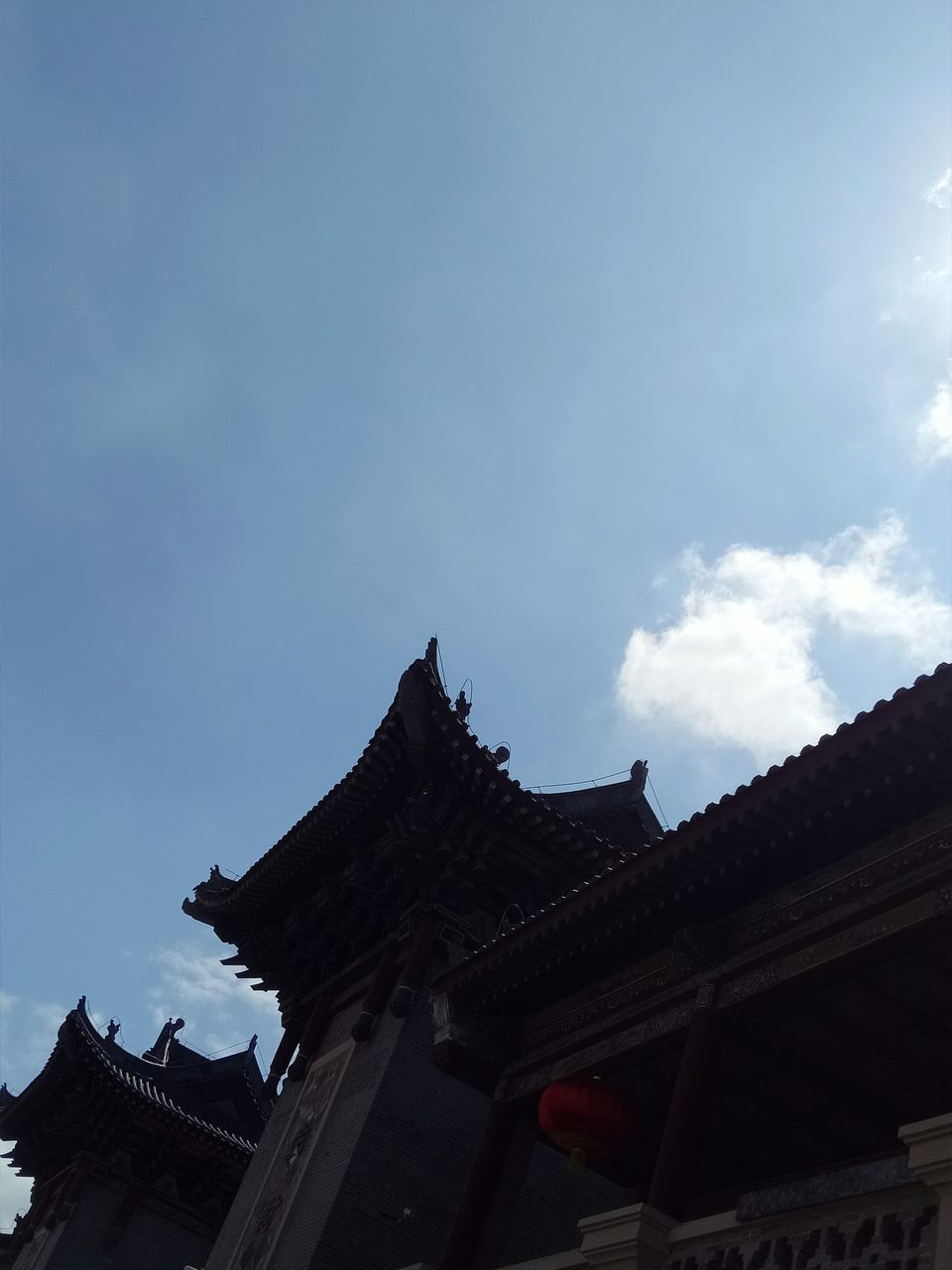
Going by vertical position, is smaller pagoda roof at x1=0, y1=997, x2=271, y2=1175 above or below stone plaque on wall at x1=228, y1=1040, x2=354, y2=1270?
above

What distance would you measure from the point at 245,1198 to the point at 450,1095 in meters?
3.70

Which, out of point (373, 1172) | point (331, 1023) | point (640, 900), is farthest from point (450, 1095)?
point (640, 900)

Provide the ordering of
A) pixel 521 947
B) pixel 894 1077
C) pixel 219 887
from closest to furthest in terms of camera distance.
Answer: pixel 894 1077, pixel 521 947, pixel 219 887

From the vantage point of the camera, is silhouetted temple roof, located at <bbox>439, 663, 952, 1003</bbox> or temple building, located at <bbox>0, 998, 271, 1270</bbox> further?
temple building, located at <bbox>0, 998, 271, 1270</bbox>

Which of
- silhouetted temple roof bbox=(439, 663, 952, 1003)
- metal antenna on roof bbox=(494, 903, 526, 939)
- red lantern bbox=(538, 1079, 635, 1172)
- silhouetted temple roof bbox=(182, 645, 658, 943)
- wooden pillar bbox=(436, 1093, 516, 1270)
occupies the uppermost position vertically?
silhouetted temple roof bbox=(182, 645, 658, 943)

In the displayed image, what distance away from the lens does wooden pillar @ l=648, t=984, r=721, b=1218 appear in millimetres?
8422

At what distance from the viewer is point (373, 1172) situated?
1372cm

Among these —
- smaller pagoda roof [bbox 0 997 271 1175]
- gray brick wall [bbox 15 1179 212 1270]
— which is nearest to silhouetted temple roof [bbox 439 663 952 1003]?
smaller pagoda roof [bbox 0 997 271 1175]

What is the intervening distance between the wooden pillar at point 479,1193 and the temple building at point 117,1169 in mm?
15070

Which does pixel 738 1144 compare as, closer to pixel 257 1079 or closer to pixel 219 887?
pixel 219 887

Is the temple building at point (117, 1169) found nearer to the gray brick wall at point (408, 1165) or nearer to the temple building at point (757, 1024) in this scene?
the gray brick wall at point (408, 1165)

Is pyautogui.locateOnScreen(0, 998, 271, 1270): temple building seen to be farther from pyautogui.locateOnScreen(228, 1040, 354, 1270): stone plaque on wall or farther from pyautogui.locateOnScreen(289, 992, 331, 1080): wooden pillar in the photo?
pyautogui.locateOnScreen(228, 1040, 354, 1270): stone plaque on wall

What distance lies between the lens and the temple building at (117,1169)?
23641mm

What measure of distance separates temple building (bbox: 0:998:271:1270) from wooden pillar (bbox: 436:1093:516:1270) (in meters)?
15.1
